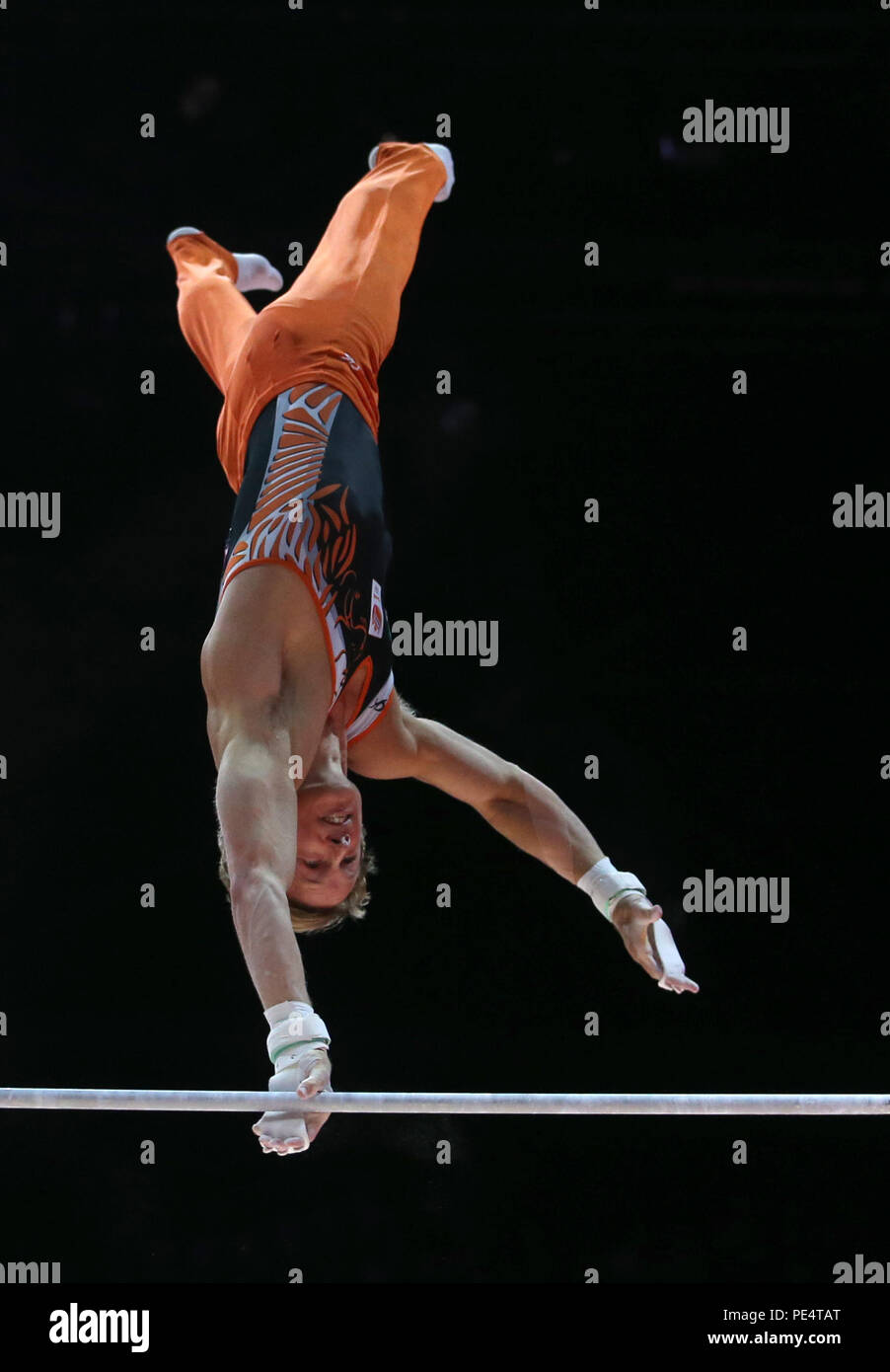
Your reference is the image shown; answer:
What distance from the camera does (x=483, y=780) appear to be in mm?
3836

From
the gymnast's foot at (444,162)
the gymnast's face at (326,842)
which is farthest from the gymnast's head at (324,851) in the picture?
the gymnast's foot at (444,162)

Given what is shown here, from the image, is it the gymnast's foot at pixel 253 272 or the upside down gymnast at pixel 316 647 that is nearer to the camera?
the upside down gymnast at pixel 316 647

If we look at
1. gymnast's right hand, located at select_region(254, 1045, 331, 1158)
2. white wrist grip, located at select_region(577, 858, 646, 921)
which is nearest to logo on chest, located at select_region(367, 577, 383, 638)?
white wrist grip, located at select_region(577, 858, 646, 921)

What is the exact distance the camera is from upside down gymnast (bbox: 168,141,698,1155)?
10.0 ft

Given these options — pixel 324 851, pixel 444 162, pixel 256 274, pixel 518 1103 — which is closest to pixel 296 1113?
pixel 518 1103

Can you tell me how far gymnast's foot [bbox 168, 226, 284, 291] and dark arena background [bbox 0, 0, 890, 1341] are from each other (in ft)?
0.29

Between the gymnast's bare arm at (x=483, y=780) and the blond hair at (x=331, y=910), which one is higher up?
the gymnast's bare arm at (x=483, y=780)

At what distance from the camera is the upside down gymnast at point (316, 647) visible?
10.0 feet

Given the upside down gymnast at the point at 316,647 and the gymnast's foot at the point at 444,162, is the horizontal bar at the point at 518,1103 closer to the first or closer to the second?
the upside down gymnast at the point at 316,647

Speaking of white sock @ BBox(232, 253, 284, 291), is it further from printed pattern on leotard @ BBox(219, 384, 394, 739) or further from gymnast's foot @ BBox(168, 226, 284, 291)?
printed pattern on leotard @ BBox(219, 384, 394, 739)

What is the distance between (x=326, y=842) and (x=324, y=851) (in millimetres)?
22

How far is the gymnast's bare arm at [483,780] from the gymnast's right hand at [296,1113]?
1.04 metres

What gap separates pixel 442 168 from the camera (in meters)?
4.19

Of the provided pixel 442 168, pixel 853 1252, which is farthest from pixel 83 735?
pixel 853 1252
